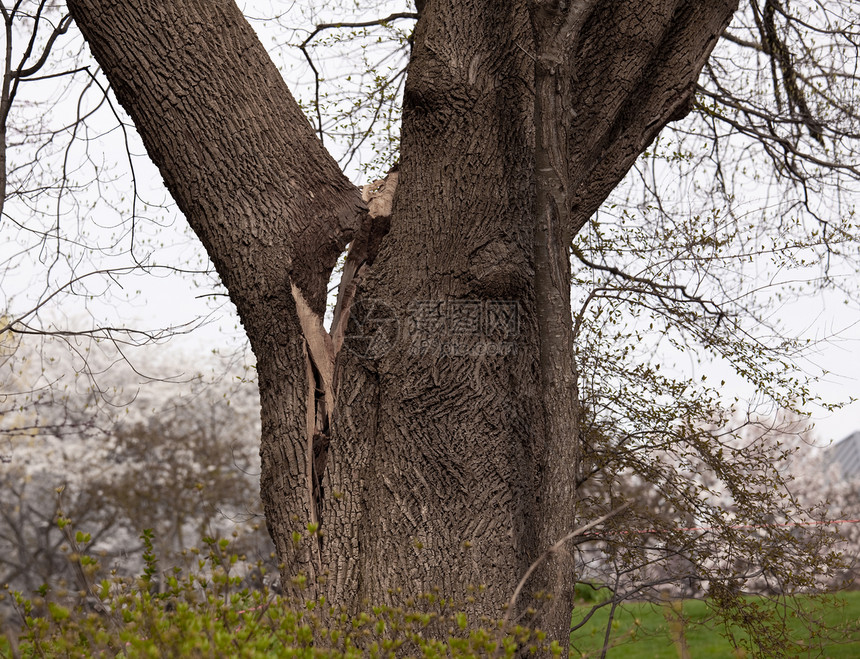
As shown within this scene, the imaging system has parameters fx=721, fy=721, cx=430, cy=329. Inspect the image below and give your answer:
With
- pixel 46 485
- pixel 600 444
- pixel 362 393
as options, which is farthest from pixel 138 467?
pixel 362 393

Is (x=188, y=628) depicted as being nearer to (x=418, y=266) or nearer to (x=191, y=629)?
(x=191, y=629)

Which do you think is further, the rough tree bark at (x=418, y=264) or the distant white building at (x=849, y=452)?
the distant white building at (x=849, y=452)

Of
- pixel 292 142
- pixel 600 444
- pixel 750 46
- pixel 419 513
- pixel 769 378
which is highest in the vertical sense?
pixel 750 46

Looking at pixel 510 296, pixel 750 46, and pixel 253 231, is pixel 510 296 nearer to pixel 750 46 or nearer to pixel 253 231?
pixel 253 231

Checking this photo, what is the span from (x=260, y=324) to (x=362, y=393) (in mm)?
506

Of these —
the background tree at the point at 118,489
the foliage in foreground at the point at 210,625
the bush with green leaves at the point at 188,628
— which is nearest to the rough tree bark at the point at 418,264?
the foliage in foreground at the point at 210,625

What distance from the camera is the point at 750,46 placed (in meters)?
5.66

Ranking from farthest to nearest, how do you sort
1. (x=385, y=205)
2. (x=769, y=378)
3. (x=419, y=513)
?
(x=769, y=378), (x=385, y=205), (x=419, y=513)

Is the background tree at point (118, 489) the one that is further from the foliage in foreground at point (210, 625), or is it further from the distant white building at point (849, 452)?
the distant white building at point (849, 452)

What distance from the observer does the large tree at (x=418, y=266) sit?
265 centimetres

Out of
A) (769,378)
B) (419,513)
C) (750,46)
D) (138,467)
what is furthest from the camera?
(138,467)

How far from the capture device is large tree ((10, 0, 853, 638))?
8.70 ft

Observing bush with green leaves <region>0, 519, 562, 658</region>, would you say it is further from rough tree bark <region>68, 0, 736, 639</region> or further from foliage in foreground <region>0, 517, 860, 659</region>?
rough tree bark <region>68, 0, 736, 639</region>

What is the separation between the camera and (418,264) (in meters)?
2.90
